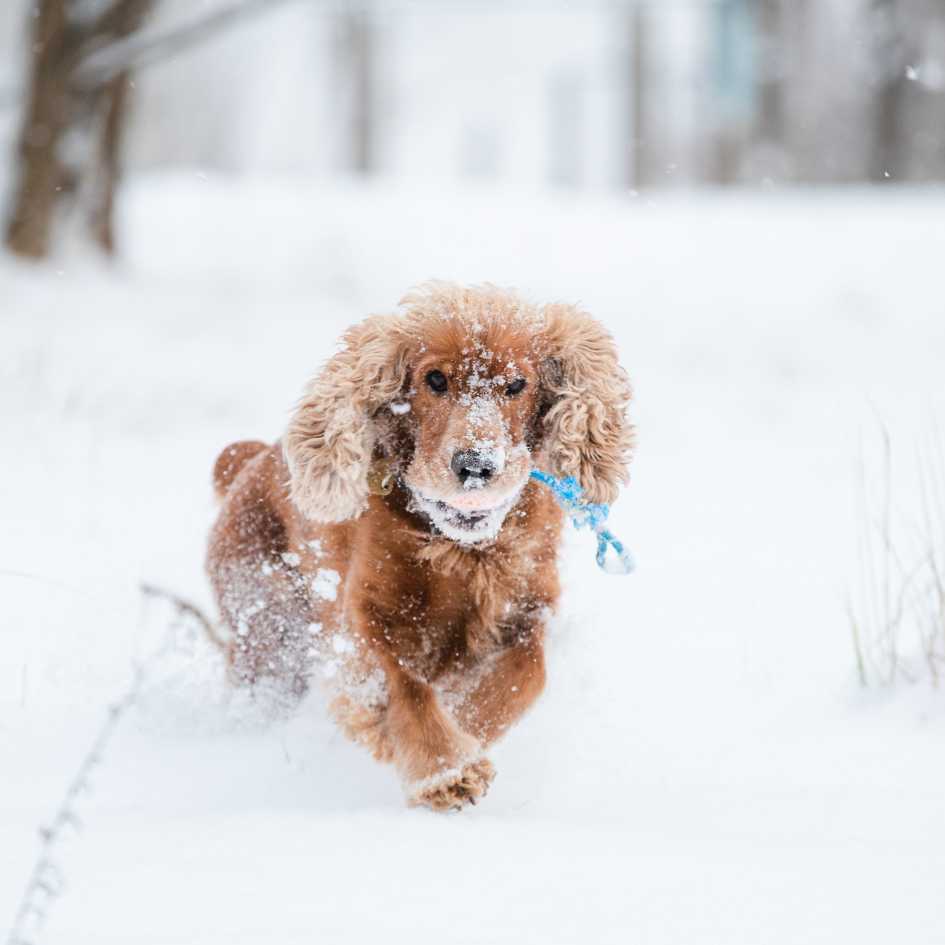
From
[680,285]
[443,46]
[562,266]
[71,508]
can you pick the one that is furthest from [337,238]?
[443,46]

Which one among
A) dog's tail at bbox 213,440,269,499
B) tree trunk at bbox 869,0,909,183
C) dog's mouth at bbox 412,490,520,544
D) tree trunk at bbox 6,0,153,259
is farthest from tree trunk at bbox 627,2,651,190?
dog's mouth at bbox 412,490,520,544

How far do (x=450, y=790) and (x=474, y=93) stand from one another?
22.5 m

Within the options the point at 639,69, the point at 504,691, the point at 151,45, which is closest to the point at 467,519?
the point at 504,691

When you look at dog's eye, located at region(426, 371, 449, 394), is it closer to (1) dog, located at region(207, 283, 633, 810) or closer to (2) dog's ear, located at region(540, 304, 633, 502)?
(1) dog, located at region(207, 283, 633, 810)

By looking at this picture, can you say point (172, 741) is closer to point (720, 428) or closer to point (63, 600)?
point (63, 600)

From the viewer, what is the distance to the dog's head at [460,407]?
8.06ft

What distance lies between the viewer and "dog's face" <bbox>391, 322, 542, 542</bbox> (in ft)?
7.69

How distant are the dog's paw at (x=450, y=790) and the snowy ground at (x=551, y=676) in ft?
0.14

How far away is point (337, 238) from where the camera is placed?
997cm

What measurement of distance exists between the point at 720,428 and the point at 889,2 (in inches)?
458

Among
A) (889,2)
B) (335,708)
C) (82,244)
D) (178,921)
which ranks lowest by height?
(178,921)

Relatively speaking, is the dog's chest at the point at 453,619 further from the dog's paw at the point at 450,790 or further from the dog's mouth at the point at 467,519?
the dog's paw at the point at 450,790

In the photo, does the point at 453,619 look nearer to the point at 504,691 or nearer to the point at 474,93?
the point at 504,691

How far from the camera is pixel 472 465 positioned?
7.53ft
